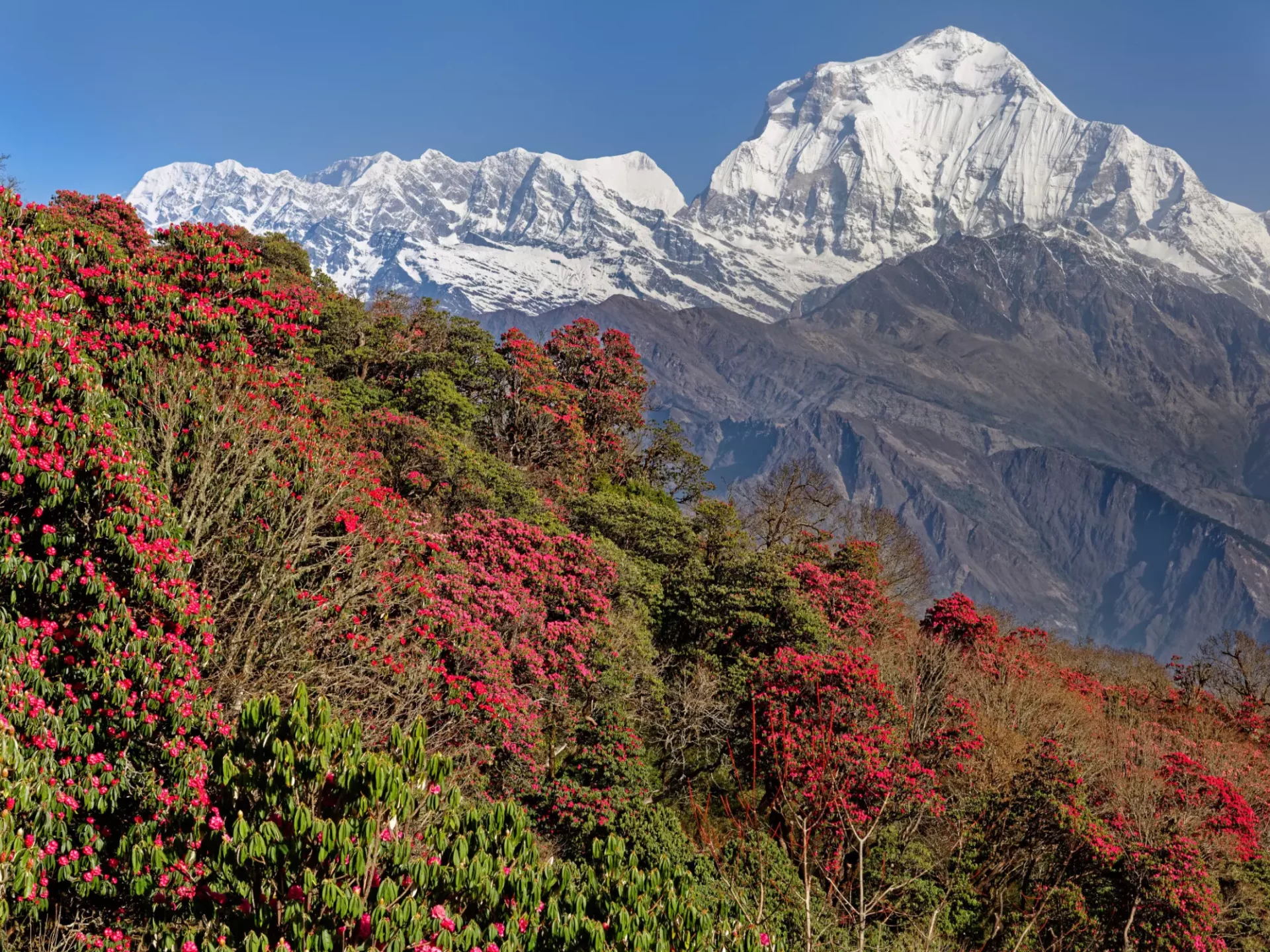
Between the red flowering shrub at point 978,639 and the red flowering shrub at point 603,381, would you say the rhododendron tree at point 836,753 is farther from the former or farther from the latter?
the red flowering shrub at point 603,381

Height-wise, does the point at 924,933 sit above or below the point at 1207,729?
below

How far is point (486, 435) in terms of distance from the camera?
3606 centimetres

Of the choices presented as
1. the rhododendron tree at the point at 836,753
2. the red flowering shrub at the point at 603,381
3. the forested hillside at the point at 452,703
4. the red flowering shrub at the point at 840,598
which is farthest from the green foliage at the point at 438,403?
the rhododendron tree at the point at 836,753

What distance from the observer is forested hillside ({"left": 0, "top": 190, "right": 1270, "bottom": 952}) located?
696 centimetres

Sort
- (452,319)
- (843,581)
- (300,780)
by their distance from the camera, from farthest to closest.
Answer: (452,319) → (843,581) → (300,780)

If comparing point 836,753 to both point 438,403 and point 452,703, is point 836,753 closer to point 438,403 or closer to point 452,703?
point 452,703

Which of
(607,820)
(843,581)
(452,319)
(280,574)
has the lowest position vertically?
(607,820)

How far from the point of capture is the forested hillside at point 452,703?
6961 millimetres

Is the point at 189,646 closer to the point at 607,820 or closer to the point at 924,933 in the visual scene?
the point at 607,820

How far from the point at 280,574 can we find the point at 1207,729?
37.4m

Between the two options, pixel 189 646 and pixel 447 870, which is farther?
pixel 189 646

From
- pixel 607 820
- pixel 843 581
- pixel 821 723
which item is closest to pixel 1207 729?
pixel 843 581

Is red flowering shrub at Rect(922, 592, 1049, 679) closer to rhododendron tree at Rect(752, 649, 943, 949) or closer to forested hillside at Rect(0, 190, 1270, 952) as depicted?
forested hillside at Rect(0, 190, 1270, 952)

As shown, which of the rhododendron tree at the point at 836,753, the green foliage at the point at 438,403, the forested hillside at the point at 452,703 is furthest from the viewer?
the green foliage at the point at 438,403
